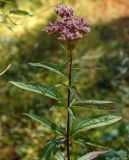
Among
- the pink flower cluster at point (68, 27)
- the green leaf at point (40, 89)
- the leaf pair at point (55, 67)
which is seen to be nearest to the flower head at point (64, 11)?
the pink flower cluster at point (68, 27)

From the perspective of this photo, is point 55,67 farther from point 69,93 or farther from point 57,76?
point 57,76

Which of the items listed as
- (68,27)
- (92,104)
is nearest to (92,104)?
(92,104)

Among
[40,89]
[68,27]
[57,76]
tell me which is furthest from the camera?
[57,76]

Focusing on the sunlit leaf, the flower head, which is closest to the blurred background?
the flower head

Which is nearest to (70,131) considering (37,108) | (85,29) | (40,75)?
(85,29)

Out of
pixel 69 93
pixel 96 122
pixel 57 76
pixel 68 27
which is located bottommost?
pixel 96 122

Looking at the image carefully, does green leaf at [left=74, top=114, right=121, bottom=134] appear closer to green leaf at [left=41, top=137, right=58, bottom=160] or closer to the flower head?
green leaf at [left=41, top=137, right=58, bottom=160]

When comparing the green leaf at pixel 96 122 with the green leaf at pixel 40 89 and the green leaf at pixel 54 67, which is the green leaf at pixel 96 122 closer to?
the green leaf at pixel 40 89
